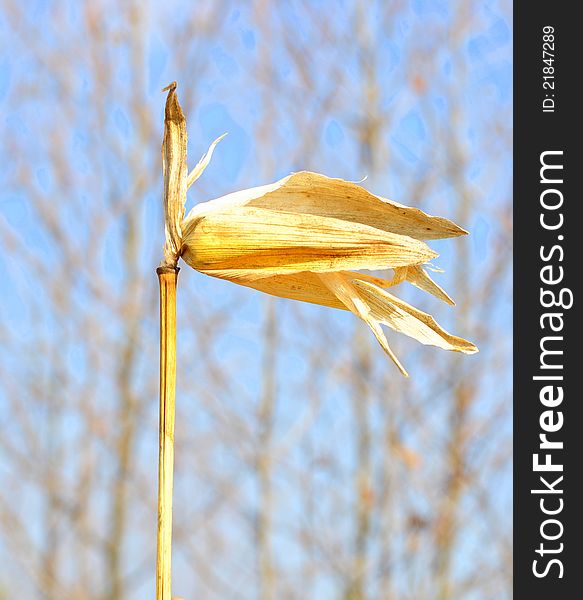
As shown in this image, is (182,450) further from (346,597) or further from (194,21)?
(194,21)

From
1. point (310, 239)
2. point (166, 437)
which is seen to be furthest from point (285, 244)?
point (166, 437)

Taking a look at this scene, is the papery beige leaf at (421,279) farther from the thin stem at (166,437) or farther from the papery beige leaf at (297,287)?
the thin stem at (166,437)

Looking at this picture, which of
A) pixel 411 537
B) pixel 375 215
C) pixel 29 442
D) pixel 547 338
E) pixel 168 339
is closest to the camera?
pixel 168 339

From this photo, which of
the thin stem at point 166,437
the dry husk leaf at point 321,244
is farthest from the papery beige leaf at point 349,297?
the thin stem at point 166,437

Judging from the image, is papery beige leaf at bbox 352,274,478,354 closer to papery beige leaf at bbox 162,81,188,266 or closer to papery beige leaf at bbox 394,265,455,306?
papery beige leaf at bbox 394,265,455,306

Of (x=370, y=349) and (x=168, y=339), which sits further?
(x=370, y=349)

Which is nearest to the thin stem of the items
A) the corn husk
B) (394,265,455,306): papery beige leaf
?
the corn husk

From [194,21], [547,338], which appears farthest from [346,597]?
[194,21]
